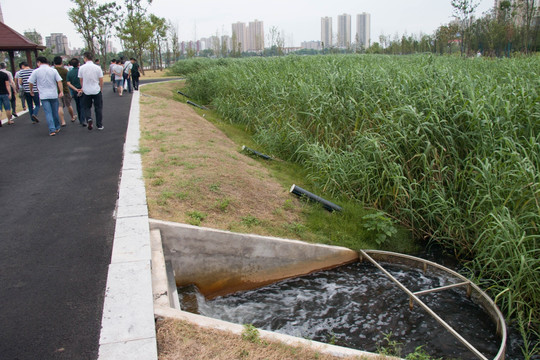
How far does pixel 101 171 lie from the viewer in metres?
7.10

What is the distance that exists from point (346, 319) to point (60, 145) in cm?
703

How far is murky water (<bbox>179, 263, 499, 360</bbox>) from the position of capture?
446 cm

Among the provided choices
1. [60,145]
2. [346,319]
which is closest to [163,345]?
[346,319]

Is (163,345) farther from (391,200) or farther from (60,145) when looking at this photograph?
(60,145)

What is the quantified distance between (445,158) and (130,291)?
498 cm

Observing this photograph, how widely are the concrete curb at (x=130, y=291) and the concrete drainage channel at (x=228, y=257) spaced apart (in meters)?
0.30

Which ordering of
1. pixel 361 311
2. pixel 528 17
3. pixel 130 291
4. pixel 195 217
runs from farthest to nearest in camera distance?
1. pixel 528 17
2. pixel 195 217
3. pixel 361 311
4. pixel 130 291

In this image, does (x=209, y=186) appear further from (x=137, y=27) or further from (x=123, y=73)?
(x=137, y=27)

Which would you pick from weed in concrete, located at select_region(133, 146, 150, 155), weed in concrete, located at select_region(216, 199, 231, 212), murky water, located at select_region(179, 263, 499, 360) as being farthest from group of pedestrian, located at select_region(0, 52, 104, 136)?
murky water, located at select_region(179, 263, 499, 360)

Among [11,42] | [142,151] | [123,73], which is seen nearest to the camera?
[142,151]

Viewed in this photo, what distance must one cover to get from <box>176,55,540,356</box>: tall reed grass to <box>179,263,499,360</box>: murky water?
1.60 ft

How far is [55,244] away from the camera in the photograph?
4.60 m

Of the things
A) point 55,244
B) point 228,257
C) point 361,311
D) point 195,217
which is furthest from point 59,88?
point 361,311

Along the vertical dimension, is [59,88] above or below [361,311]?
above
